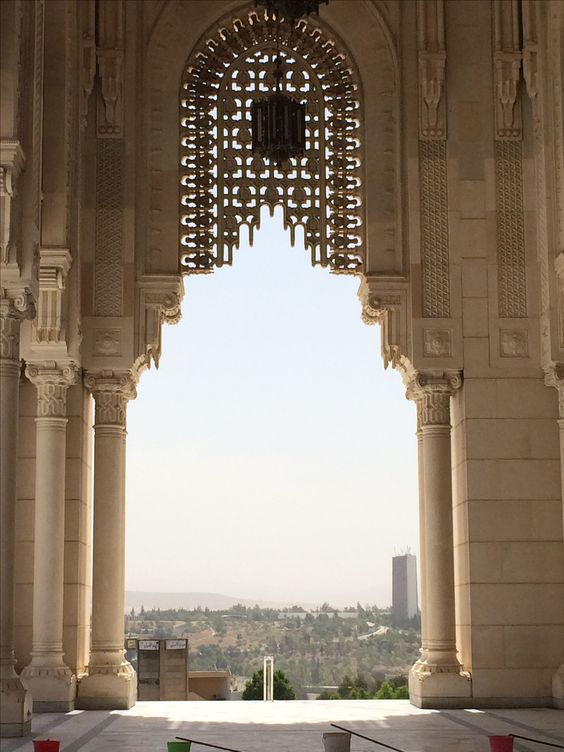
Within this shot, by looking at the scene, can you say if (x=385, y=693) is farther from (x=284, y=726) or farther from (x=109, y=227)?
(x=284, y=726)

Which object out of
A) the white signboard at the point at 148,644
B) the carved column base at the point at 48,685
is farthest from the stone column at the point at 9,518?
the white signboard at the point at 148,644

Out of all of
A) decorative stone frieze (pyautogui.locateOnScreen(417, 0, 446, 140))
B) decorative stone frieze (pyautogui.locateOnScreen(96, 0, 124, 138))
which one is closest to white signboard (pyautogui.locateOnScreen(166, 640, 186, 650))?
decorative stone frieze (pyautogui.locateOnScreen(96, 0, 124, 138))

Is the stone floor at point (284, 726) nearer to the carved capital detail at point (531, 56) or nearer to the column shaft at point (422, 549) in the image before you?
the column shaft at point (422, 549)

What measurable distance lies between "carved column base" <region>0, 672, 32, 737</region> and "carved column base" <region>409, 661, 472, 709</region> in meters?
4.68

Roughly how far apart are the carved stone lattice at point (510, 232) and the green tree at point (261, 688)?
13588 mm

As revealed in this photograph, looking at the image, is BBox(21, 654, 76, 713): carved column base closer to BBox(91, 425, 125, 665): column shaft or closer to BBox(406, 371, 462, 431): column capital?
BBox(91, 425, 125, 665): column shaft

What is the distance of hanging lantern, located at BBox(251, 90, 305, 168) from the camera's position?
43.7 feet

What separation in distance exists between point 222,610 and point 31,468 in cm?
2730

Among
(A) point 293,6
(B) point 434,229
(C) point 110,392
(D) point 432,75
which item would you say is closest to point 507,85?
(D) point 432,75

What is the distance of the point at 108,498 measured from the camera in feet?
45.1

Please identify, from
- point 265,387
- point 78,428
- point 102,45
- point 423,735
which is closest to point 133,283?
point 78,428

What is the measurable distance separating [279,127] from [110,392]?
10.6 ft

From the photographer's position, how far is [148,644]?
17297 millimetres

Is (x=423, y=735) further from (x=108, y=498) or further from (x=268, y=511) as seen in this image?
(x=268, y=511)
